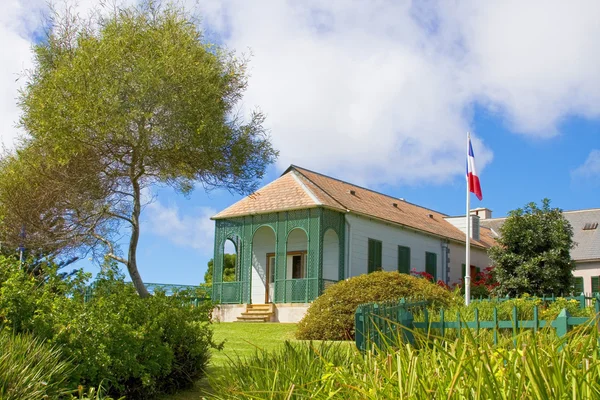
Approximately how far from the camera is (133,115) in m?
13.7

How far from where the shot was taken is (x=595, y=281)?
3209 cm

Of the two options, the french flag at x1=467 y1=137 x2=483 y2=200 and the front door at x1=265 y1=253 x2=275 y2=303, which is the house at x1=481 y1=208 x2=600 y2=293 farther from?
the front door at x1=265 y1=253 x2=275 y2=303

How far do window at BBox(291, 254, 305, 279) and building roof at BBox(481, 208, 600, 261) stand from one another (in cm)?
1011

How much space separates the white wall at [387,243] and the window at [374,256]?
212 mm

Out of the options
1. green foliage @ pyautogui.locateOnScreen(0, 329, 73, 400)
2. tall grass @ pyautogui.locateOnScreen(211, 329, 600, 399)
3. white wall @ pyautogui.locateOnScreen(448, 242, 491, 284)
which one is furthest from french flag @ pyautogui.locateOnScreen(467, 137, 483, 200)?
tall grass @ pyautogui.locateOnScreen(211, 329, 600, 399)

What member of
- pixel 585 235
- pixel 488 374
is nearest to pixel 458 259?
pixel 585 235

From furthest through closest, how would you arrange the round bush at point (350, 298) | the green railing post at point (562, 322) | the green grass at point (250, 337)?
the round bush at point (350, 298) → the green grass at point (250, 337) → the green railing post at point (562, 322)

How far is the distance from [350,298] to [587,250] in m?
20.7

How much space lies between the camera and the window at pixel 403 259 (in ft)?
90.6

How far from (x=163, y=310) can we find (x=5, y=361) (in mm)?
3089

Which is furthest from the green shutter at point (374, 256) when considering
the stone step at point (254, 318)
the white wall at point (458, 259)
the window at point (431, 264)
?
the white wall at point (458, 259)

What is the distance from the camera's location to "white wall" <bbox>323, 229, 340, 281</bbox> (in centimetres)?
2517

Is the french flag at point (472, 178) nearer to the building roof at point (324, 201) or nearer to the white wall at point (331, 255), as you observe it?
the building roof at point (324, 201)

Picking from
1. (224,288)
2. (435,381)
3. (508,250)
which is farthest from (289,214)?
(435,381)
